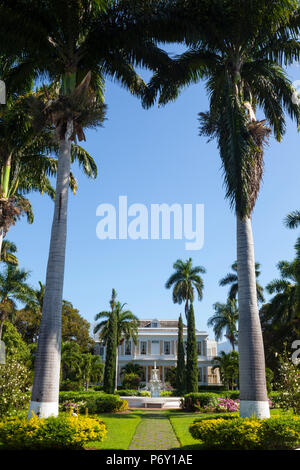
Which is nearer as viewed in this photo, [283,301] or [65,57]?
[65,57]

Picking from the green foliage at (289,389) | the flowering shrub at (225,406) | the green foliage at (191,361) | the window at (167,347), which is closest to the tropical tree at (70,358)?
the green foliage at (191,361)

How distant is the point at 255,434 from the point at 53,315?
17.5ft

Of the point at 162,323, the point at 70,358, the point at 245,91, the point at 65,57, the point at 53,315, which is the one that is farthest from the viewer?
the point at 162,323

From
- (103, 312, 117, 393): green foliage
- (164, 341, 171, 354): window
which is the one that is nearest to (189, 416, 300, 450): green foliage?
(103, 312, 117, 393): green foliage

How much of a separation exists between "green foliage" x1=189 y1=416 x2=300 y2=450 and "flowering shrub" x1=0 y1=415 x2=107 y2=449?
8.84 ft

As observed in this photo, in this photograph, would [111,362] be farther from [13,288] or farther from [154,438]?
[154,438]

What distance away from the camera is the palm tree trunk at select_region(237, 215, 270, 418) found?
9.50m

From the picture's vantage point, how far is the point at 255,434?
8.33 m

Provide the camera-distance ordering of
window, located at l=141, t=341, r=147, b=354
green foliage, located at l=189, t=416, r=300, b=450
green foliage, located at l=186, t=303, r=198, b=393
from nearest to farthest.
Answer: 1. green foliage, located at l=189, t=416, r=300, b=450
2. green foliage, located at l=186, t=303, r=198, b=393
3. window, located at l=141, t=341, r=147, b=354

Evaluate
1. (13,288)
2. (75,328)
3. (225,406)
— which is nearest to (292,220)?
(225,406)

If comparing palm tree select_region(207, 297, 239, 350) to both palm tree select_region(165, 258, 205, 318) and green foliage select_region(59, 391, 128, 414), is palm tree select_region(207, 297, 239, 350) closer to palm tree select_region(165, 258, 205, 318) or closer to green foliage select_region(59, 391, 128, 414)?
palm tree select_region(165, 258, 205, 318)

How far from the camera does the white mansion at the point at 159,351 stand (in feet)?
165

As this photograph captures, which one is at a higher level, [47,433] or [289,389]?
[289,389]

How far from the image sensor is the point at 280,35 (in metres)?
12.1
